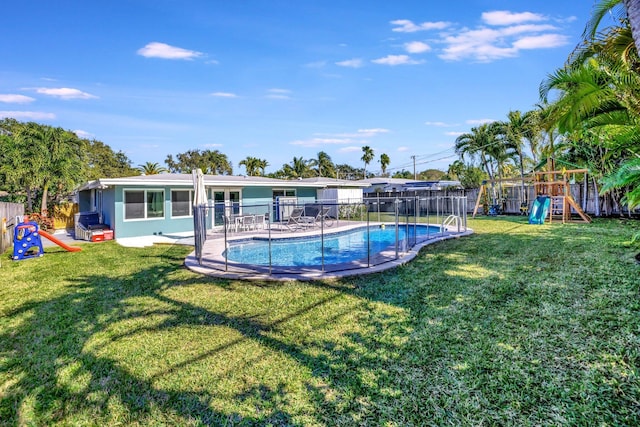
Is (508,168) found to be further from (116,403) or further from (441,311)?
(116,403)

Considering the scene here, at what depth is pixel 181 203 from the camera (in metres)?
14.0

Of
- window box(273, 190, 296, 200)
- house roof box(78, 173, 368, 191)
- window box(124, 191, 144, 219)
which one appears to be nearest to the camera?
house roof box(78, 173, 368, 191)

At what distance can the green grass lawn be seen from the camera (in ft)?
8.36

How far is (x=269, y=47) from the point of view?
1395 centimetres

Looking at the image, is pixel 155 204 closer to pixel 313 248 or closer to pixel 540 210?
pixel 313 248

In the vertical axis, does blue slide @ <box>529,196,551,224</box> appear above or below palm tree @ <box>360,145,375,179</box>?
below

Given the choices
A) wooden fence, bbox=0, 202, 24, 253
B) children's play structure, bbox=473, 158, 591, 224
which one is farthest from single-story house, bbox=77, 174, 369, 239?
children's play structure, bbox=473, 158, 591, 224

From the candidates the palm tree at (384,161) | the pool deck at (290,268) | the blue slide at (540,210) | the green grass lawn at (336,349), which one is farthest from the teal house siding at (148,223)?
the palm tree at (384,161)

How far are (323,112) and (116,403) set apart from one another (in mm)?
24456

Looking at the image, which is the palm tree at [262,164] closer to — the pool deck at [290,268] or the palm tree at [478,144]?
the palm tree at [478,144]

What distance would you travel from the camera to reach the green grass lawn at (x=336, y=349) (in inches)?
100

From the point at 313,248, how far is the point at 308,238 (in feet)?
5.11

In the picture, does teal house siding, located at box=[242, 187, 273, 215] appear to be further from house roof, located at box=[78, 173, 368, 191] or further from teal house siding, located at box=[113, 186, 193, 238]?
teal house siding, located at box=[113, 186, 193, 238]

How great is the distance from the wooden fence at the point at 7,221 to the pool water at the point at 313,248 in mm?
7054
